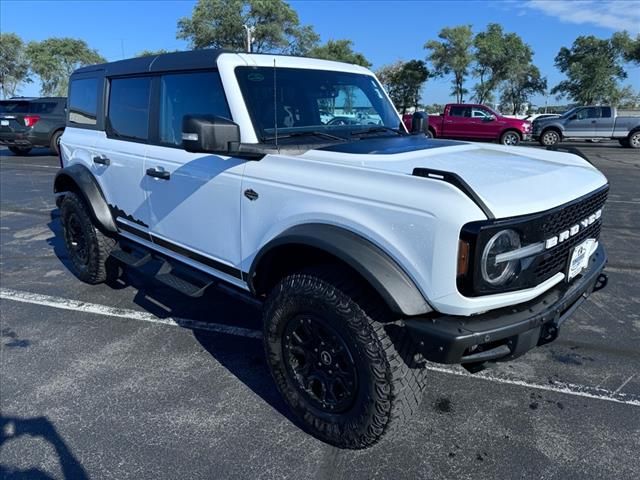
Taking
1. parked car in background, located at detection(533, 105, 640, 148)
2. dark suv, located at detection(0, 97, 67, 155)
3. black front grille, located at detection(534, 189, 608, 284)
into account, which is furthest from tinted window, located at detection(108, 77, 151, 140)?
parked car in background, located at detection(533, 105, 640, 148)

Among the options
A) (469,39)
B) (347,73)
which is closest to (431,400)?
(347,73)

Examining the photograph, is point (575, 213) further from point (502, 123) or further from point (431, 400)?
point (502, 123)

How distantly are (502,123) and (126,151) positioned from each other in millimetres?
18859

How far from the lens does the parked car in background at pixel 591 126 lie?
65.2 ft

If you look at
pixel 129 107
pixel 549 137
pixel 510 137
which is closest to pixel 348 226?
pixel 129 107

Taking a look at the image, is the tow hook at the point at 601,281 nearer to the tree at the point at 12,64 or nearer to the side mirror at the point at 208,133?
the side mirror at the point at 208,133

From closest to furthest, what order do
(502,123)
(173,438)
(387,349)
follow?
(387,349) → (173,438) → (502,123)

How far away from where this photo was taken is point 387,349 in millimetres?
2148

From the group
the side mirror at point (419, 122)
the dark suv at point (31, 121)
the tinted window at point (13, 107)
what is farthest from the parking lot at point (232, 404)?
the tinted window at point (13, 107)

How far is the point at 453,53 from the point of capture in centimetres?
3997

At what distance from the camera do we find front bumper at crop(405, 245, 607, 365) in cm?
195

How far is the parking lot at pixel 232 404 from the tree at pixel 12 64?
5447 centimetres

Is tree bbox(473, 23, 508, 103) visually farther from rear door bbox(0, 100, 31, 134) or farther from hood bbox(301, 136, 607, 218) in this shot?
hood bbox(301, 136, 607, 218)

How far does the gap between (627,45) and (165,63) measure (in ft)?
143
